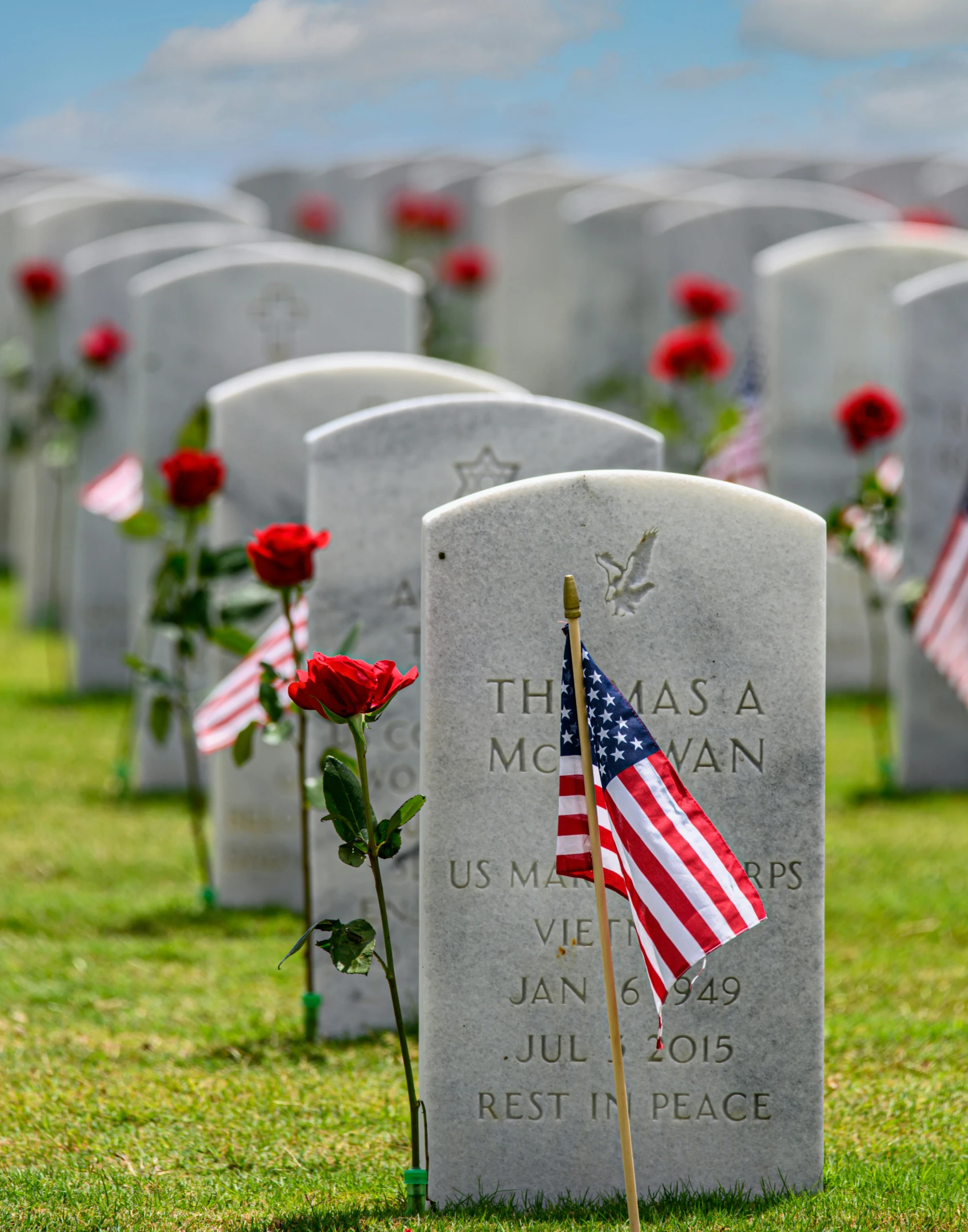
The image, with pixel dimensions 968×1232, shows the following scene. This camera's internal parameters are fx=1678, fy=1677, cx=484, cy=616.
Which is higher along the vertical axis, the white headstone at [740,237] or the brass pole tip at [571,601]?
the white headstone at [740,237]

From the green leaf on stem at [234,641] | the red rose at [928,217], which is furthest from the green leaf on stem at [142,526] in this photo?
the red rose at [928,217]

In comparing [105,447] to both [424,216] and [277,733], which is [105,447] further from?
[424,216]

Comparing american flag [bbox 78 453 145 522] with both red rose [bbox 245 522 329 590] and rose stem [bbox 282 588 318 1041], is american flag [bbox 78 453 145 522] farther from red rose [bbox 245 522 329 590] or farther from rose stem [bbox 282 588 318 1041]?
red rose [bbox 245 522 329 590]

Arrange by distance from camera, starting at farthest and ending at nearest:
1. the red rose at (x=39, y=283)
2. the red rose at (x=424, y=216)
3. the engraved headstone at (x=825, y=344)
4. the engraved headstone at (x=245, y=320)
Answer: the red rose at (x=424, y=216), the red rose at (x=39, y=283), the engraved headstone at (x=825, y=344), the engraved headstone at (x=245, y=320)

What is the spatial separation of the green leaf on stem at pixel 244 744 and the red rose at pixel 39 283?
228 inches

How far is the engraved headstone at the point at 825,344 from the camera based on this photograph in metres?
7.75

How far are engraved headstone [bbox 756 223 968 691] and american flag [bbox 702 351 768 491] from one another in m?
0.06

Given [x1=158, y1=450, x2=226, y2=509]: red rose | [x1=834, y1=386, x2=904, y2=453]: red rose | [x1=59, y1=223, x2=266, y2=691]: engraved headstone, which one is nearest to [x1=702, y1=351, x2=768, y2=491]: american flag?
[x1=834, y1=386, x2=904, y2=453]: red rose

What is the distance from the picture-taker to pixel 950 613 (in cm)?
594

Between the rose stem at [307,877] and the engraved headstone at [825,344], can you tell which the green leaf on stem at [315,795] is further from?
the engraved headstone at [825,344]

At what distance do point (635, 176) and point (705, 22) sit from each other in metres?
10.2

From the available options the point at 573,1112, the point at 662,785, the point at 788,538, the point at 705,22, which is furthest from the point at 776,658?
the point at 705,22

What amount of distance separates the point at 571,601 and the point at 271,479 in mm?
2506

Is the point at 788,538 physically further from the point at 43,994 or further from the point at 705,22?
the point at 43,994
